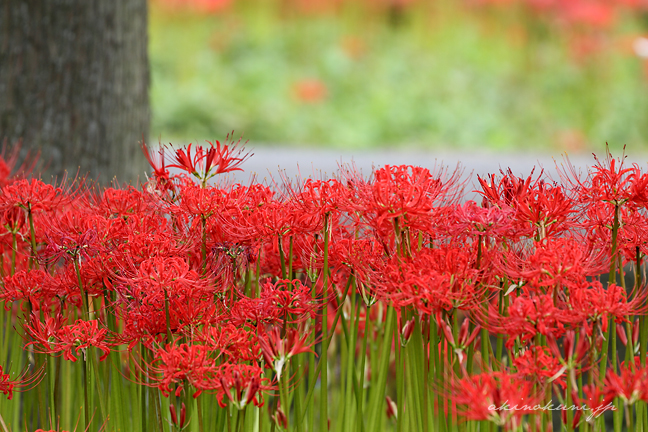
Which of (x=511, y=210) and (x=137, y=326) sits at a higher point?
(x=511, y=210)

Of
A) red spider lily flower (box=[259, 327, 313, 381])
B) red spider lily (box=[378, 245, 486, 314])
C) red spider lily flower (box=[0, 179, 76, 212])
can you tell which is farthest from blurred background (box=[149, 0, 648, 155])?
red spider lily flower (box=[259, 327, 313, 381])

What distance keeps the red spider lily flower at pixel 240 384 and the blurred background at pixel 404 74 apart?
652 centimetres

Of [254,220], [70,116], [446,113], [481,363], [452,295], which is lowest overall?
[481,363]

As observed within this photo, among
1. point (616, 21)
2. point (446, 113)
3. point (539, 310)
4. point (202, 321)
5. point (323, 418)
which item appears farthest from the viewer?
point (616, 21)

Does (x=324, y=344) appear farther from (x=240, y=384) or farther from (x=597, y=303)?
(x=597, y=303)

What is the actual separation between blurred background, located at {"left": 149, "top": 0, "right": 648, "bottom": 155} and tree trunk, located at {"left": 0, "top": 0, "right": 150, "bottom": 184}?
489cm

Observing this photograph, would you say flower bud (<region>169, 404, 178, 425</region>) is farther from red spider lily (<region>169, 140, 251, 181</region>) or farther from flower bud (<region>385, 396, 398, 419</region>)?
flower bud (<region>385, 396, 398, 419</region>)

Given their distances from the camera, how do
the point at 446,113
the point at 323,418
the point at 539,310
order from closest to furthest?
the point at 539,310 → the point at 323,418 → the point at 446,113

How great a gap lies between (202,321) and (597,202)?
0.66 metres

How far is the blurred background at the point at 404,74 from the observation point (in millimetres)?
7555

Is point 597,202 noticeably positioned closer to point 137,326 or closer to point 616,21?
point 137,326

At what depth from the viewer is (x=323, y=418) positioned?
115 cm

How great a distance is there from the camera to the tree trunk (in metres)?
2.26

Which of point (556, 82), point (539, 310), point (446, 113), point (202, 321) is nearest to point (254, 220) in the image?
point (202, 321)
